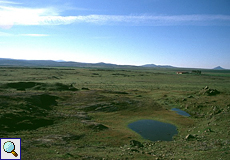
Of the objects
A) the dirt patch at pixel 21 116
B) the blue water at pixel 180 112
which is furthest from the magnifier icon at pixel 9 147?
the blue water at pixel 180 112

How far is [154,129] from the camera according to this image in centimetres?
2597

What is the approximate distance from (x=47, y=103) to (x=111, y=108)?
12.1 meters

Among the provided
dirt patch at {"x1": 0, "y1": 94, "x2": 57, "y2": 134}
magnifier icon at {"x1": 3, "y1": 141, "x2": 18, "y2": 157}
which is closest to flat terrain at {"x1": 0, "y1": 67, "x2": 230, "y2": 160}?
dirt patch at {"x1": 0, "y1": 94, "x2": 57, "y2": 134}

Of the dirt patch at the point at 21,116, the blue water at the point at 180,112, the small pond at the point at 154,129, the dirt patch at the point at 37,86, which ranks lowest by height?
the small pond at the point at 154,129

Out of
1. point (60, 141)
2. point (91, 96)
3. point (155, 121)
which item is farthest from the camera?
point (91, 96)

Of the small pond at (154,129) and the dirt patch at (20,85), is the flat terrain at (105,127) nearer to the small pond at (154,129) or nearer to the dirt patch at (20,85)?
the small pond at (154,129)

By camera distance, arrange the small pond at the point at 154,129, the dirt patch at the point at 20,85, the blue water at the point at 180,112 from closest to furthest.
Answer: the small pond at the point at 154,129, the blue water at the point at 180,112, the dirt patch at the point at 20,85

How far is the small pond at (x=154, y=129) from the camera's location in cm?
2305

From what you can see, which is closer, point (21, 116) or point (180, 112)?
point (21, 116)

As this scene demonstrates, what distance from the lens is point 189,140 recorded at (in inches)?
800

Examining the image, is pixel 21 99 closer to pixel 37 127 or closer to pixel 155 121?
pixel 37 127

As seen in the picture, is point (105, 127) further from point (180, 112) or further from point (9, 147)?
point (180, 112)

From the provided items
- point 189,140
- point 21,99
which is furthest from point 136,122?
point 21,99

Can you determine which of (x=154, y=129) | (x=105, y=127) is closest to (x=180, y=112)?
(x=154, y=129)
